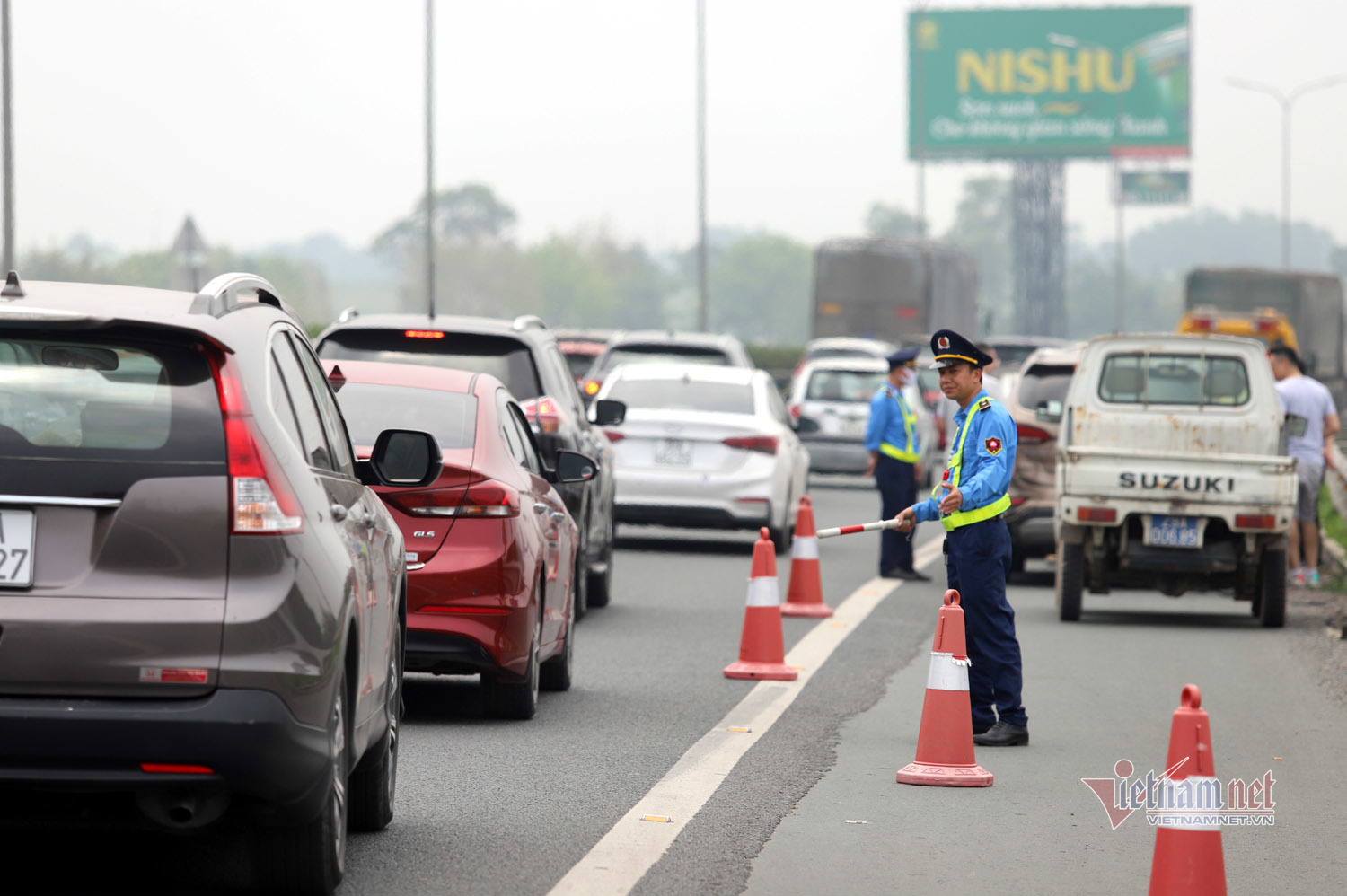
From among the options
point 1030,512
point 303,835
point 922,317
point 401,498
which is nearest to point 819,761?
point 401,498

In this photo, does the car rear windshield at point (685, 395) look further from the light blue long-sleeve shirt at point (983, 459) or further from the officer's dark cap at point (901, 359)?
the light blue long-sleeve shirt at point (983, 459)

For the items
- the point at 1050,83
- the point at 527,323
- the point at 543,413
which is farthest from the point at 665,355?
the point at 1050,83

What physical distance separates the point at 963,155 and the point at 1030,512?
6171cm

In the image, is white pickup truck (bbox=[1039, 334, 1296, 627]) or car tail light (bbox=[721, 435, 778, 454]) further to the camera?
car tail light (bbox=[721, 435, 778, 454])

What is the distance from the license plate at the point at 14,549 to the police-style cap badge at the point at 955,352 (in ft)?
16.6

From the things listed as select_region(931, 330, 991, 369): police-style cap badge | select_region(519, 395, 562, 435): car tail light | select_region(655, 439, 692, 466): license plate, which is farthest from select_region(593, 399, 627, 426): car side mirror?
select_region(931, 330, 991, 369): police-style cap badge

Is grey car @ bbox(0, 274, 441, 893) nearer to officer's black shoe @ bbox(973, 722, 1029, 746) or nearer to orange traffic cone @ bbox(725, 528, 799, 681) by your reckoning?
officer's black shoe @ bbox(973, 722, 1029, 746)

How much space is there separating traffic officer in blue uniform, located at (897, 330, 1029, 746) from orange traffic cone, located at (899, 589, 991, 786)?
1.11 m

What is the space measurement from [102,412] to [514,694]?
444cm

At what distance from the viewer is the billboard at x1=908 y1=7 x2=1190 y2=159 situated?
246 ft

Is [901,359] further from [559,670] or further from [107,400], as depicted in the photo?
[107,400]

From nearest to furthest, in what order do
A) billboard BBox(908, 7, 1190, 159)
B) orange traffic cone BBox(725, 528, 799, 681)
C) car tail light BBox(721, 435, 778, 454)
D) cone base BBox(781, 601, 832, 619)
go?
orange traffic cone BBox(725, 528, 799, 681)
cone base BBox(781, 601, 832, 619)
car tail light BBox(721, 435, 778, 454)
billboard BBox(908, 7, 1190, 159)

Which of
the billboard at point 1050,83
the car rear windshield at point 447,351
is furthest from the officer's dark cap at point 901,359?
the billboard at point 1050,83

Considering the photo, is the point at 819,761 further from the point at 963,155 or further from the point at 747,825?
the point at 963,155
